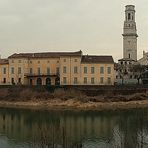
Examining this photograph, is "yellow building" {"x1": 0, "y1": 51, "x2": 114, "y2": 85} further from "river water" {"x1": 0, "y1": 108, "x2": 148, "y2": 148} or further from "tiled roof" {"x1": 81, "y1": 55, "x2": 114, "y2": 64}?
"river water" {"x1": 0, "y1": 108, "x2": 148, "y2": 148}

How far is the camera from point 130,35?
275 ft

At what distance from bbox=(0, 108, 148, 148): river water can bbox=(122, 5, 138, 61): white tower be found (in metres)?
43.4

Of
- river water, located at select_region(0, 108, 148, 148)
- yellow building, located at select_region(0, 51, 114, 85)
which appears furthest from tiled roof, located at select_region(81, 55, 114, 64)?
river water, located at select_region(0, 108, 148, 148)

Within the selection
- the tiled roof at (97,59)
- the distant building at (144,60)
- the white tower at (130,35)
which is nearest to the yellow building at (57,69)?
the tiled roof at (97,59)

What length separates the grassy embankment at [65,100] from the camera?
4806cm

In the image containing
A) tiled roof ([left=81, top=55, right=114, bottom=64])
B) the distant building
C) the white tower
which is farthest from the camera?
the distant building

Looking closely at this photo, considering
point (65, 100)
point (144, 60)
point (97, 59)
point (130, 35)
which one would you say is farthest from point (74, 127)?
point (144, 60)

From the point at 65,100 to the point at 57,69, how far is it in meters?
12.8

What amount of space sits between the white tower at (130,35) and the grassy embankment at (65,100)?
33537 millimetres

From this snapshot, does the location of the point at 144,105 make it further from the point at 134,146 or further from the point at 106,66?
the point at 134,146

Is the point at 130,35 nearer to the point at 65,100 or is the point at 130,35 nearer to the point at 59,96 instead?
the point at 59,96

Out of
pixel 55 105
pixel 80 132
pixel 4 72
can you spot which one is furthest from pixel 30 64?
pixel 80 132

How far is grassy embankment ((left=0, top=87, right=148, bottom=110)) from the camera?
48.1 m

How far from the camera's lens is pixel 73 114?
41625 millimetres
